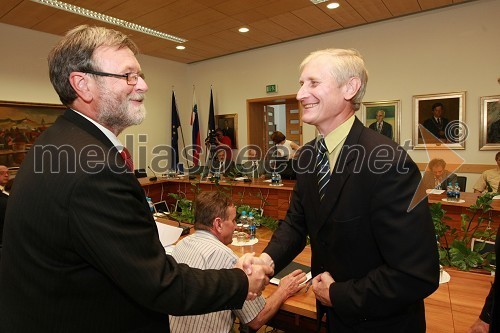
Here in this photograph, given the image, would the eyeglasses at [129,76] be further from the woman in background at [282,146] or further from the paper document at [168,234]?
the woman in background at [282,146]

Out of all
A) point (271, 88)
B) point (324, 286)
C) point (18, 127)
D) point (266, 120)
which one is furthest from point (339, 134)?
point (266, 120)

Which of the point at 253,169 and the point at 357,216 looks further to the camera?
the point at 253,169

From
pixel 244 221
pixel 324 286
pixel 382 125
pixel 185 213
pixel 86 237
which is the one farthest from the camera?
pixel 382 125

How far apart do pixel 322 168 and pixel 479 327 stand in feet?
2.76

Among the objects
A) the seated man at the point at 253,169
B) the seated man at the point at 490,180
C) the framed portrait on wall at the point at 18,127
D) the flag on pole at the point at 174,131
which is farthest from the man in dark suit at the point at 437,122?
the framed portrait on wall at the point at 18,127

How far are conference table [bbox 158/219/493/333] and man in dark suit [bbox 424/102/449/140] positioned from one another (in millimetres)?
4464

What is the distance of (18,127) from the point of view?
5879 mm

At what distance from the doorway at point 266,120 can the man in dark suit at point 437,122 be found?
2.72m

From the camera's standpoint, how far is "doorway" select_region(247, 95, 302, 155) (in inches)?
310

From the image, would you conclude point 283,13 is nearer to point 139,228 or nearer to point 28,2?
point 28,2

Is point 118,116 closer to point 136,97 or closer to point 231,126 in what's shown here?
point 136,97

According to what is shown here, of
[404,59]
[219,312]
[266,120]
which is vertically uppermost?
[404,59]

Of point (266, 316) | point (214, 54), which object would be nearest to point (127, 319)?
point (266, 316)

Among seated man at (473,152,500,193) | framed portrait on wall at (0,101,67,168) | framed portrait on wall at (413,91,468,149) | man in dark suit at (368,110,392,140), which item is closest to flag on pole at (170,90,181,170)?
framed portrait on wall at (0,101,67,168)
